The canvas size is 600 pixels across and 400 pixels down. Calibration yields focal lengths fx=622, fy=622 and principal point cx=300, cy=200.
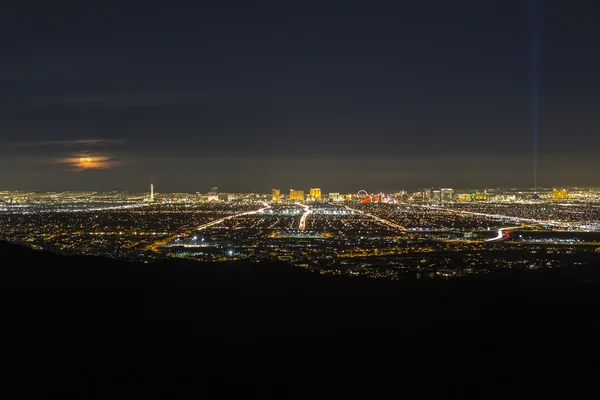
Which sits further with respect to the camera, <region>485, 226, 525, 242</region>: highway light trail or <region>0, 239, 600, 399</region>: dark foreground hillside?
<region>485, 226, 525, 242</region>: highway light trail

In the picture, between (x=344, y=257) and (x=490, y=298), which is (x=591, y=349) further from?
(x=344, y=257)

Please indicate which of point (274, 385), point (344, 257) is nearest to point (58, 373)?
point (274, 385)

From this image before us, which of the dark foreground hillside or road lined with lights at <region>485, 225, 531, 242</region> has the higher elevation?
the dark foreground hillside

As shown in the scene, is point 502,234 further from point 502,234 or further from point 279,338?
point 279,338

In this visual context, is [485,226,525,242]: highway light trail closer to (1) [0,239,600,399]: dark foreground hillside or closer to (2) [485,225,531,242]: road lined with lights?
(2) [485,225,531,242]: road lined with lights

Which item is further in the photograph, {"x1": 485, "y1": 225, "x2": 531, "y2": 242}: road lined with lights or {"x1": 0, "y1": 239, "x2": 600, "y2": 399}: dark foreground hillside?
{"x1": 485, "y1": 225, "x2": 531, "y2": 242}: road lined with lights

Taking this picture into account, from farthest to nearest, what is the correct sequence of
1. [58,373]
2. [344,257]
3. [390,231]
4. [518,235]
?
1. [390,231]
2. [518,235]
3. [344,257]
4. [58,373]

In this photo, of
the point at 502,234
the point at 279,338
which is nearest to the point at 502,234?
the point at 502,234

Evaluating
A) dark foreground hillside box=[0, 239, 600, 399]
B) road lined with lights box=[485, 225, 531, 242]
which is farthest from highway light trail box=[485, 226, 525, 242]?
dark foreground hillside box=[0, 239, 600, 399]

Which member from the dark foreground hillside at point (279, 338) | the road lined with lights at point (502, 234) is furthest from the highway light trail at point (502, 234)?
the dark foreground hillside at point (279, 338)
